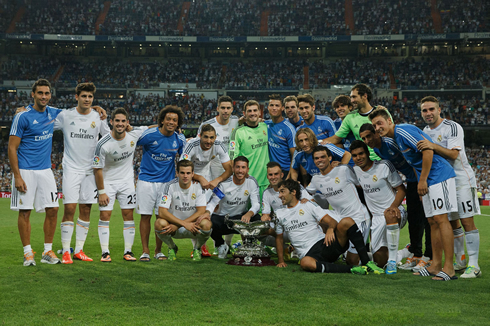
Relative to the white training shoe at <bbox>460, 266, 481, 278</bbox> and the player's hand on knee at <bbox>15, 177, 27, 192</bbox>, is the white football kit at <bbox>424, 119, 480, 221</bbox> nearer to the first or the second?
the white training shoe at <bbox>460, 266, 481, 278</bbox>

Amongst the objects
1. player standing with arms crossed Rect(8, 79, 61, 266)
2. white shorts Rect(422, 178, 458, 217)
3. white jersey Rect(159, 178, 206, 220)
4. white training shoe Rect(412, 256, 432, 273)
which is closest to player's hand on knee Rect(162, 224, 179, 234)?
white jersey Rect(159, 178, 206, 220)

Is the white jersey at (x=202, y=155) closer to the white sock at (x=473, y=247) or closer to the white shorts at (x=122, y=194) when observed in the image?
the white shorts at (x=122, y=194)

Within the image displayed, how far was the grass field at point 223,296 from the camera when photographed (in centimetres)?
402

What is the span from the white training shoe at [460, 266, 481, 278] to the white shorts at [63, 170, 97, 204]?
18.2 ft

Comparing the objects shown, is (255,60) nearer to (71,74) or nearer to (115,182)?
(71,74)

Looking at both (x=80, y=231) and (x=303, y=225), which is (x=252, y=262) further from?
(x=80, y=231)

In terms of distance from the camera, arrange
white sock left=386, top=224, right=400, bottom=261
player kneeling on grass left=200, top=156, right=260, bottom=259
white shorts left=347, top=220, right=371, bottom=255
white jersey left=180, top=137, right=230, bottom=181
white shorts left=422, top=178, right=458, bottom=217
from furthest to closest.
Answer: white jersey left=180, top=137, right=230, bottom=181 → player kneeling on grass left=200, top=156, right=260, bottom=259 → white shorts left=347, top=220, right=371, bottom=255 → white sock left=386, top=224, right=400, bottom=261 → white shorts left=422, top=178, right=458, bottom=217

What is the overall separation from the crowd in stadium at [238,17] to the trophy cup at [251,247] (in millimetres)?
40004

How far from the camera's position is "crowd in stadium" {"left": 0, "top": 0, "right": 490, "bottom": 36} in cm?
4300

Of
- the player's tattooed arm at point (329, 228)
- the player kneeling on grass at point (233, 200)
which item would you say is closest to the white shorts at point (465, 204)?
the player's tattooed arm at point (329, 228)

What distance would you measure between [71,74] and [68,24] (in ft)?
18.0

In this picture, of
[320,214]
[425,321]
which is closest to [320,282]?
[320,214]

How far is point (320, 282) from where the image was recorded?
5.44 metres

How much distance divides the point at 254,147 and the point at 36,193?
11.8 ft
